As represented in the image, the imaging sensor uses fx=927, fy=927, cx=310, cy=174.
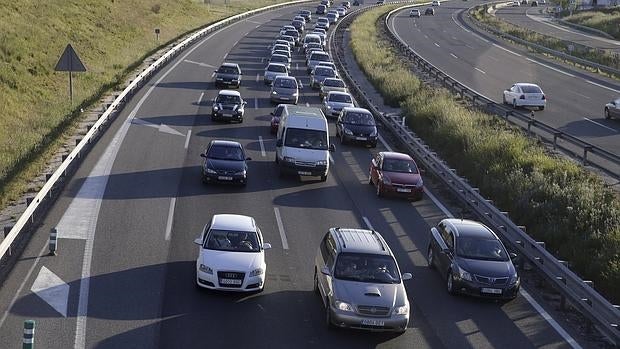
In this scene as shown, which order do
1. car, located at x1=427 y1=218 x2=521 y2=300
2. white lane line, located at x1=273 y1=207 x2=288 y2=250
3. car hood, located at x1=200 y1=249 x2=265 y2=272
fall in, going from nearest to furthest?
1. car hood, located at x1=200 y1=249 x2=265 y2=272
2. car, located at x1=427 y1=218 x2=521 y2=300
3. white lane line, located at x1=273 y1=207 x2=288 y2=250

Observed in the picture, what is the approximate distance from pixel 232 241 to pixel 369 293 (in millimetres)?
3596

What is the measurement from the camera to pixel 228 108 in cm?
3881

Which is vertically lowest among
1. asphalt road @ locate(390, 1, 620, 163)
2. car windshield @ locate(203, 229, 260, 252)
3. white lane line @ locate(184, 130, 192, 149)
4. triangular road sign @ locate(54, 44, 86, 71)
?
asphalt road @ locate(390, 1, 620, 163)

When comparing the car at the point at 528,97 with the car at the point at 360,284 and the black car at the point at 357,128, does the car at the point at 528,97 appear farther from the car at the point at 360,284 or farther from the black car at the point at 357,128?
the car at the point at 360,284

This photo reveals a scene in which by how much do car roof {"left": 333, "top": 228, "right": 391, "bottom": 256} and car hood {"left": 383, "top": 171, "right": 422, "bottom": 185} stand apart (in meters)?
8.61

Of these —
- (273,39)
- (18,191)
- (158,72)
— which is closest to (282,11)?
(273,39)

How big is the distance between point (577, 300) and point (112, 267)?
9430 millimetres

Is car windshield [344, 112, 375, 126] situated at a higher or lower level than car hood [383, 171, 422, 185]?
higher

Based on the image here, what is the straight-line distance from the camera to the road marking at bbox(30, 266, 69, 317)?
16969 mm

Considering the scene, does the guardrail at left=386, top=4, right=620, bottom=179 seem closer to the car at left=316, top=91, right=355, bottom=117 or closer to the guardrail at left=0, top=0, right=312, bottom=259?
the car at left=316, top=91, right=355, bottom=117

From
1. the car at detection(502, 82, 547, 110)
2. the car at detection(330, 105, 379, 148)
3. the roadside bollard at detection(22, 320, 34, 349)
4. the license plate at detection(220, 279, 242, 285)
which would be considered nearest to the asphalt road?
the car at detection(502, 82, 547, 110)

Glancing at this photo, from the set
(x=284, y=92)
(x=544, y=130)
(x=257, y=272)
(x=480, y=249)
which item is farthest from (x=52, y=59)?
(x=480, y=249)

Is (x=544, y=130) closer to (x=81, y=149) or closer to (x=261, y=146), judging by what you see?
(x=261, y=146)

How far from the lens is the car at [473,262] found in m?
18.8
